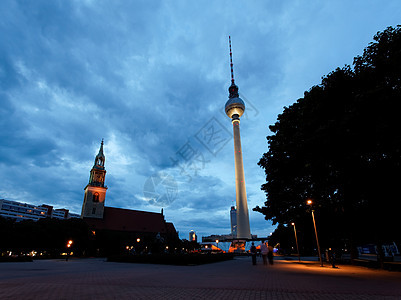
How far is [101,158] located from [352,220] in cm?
7844

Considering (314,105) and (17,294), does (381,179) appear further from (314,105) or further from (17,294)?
(17,294)

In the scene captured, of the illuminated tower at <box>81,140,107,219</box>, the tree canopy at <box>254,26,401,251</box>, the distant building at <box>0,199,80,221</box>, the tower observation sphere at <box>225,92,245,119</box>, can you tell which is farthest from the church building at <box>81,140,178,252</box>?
A: the tower observation sphere at <box>225,92,245,119</box>

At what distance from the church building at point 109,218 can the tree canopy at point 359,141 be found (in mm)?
61190

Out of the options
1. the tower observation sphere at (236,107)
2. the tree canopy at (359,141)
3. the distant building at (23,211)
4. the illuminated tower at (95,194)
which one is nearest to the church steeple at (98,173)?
the illuminated tower at (95,194)

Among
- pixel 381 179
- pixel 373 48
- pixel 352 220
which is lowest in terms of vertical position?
pixel 352 220

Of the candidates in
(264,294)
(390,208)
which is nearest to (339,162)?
(390,208)

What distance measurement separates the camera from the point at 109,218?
8181 centimetres

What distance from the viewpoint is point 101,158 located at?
8162cm

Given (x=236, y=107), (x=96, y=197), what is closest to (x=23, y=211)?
(x=96, y=197)

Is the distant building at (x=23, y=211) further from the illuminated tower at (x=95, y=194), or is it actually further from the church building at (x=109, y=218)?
the illuminated tower at (x=95, y=194)

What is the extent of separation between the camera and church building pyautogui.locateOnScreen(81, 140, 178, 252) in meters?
76.1

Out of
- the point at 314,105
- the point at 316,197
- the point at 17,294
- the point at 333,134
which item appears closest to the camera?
A: the point at 17,294

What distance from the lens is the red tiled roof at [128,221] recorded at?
7881cm

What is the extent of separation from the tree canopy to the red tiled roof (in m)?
73.0
